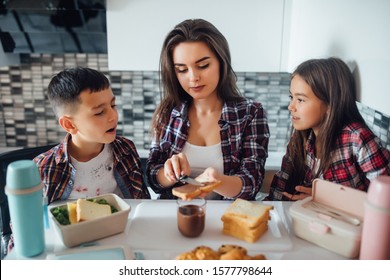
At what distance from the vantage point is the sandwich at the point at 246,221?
0.87 metres

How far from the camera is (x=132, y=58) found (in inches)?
69.2

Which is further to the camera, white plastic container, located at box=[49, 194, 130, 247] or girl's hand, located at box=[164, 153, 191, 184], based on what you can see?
girl's hand, located at box=[164, 153, 191, 184]

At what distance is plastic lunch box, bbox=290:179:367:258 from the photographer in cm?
80

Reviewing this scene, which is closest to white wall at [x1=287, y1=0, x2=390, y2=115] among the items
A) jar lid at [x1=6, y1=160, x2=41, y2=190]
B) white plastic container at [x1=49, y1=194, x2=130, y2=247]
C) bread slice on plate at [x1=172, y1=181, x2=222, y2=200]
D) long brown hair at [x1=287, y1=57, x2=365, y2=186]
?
long brown hair at [x1=287, y1=57, x2=365, y2=186]

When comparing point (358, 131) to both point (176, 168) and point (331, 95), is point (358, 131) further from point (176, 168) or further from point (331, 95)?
point (176, 168)

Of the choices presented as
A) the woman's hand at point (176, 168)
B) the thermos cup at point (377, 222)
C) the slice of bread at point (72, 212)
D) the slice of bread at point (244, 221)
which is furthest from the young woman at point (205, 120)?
the thermos cup at point (377, 222)

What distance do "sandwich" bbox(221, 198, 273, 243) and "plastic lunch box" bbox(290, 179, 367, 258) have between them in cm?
7

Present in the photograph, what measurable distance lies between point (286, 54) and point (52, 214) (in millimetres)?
1245

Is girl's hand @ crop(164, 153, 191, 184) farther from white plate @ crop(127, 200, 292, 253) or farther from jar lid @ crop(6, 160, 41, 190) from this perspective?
jar lid @ crop(6, 160, 41, 190)

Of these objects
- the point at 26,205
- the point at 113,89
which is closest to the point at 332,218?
the point at 26,205

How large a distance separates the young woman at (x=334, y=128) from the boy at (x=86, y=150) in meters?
0.53

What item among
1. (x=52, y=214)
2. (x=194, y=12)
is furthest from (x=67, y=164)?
(x=194, y=12)

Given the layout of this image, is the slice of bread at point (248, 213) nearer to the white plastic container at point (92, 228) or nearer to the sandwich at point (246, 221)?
the sandwich at point (246, 221)

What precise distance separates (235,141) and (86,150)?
48 centimetres
